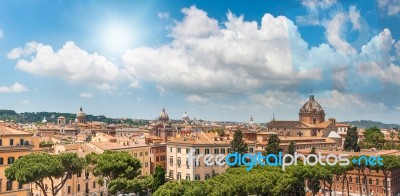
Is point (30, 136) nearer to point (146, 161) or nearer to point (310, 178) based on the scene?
point (146, 161)

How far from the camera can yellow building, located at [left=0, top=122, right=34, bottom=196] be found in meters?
50.9

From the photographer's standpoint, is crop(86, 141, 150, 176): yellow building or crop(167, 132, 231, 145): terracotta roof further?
crop(167, 132, 231, 145): terracotta roof

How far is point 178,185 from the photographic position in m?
40.7

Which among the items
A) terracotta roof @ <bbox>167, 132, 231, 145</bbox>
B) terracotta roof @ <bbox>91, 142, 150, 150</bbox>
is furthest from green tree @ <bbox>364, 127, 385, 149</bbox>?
terracotta roof @ <bbox>91, 142, 150, 150</bbox>

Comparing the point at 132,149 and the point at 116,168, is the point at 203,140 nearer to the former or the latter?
the point at 132,149

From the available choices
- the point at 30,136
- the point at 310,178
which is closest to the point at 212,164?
the point at 310,178

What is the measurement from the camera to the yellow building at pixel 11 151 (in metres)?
50.9

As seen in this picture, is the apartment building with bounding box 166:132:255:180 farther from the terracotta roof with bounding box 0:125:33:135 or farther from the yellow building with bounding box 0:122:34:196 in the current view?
the terracotta roof with bounding box 0:125:33:135

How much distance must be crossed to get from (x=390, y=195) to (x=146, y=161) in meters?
45.1

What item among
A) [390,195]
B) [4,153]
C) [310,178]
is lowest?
[390,195]

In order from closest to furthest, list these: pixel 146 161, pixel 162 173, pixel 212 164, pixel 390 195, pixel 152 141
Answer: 1. pixel 162 173
2. pixel 390 195
3. pixel 212 164
4. pixel 146 161
5. pixel 152 141

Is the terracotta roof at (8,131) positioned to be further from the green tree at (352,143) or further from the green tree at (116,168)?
the green tree at (352,143)

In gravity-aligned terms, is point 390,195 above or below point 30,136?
below

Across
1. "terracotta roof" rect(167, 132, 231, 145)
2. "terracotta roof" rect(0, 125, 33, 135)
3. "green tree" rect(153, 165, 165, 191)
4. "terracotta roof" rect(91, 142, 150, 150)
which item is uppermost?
"terracotta roof" rect(0, 125, 33, 135)
